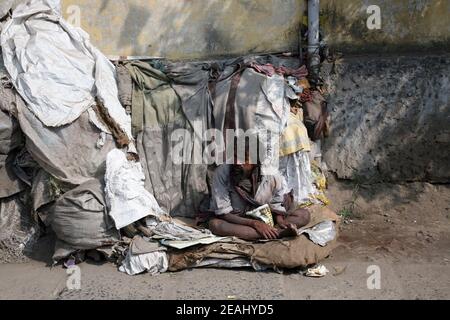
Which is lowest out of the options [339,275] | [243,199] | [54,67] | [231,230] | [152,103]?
[339,275]

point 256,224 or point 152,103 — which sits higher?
point 152,103

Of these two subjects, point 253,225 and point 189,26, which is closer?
point 253,225

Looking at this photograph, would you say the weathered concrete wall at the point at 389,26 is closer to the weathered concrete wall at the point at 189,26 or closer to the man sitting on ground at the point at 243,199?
the weathered concrete wall at the point at 189,26

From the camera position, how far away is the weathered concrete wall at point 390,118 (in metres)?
5.93

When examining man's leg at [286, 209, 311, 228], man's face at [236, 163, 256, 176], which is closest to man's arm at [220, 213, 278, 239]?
man's leg at [286, 209, 311, 228]

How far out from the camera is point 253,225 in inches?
199

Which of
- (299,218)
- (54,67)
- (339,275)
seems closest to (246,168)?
(299,218)

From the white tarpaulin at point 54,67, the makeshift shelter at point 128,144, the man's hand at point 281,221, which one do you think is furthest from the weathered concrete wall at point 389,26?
the white tarpaulin at point 54,67

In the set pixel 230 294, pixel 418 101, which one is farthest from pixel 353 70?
pixel 230 294

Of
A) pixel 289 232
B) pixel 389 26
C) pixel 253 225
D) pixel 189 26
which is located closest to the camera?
pixel 289 232

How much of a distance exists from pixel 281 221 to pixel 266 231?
0.82 feet

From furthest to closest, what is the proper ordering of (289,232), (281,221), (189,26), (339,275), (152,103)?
(189,26)
(152,103)
(281,221)
(289,232)
(339,275)

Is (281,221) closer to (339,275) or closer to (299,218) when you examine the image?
(299,218)

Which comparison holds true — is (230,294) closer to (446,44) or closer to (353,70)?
(353,70)
